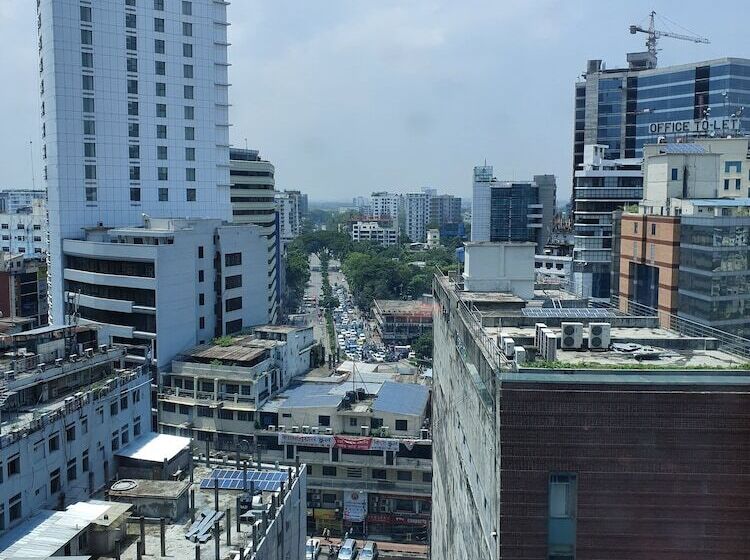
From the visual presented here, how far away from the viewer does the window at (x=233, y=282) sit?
5616 cm

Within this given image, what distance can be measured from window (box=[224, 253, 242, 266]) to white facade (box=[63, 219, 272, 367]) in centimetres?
8

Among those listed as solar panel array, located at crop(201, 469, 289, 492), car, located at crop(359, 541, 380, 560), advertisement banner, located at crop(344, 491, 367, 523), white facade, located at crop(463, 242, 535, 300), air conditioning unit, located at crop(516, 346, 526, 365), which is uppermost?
white facade, located at crop(463, 242, 535, 300)

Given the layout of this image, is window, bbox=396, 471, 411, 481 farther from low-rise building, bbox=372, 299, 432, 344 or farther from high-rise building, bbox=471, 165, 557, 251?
high-rise building, bbox=471, 165, 557, 251

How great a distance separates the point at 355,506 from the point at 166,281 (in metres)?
19.1

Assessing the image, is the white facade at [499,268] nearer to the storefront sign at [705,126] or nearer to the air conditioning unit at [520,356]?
the air conditioning unit at [520,356]

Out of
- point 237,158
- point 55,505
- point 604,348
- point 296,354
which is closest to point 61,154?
point 296,354

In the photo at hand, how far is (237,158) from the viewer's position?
87812 mm

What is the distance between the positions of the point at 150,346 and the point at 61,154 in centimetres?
1809

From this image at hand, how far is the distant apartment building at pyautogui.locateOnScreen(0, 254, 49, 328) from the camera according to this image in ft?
241

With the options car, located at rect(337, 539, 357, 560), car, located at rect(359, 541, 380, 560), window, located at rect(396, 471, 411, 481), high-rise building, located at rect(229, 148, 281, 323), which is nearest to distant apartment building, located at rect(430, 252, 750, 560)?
car, located at rect(359, 541, 380, 560)

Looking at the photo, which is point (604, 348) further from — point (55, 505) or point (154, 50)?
point (154, 50)

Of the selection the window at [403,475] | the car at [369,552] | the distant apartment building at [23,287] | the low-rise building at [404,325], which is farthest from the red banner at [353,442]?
the low-rise building at [404,325]

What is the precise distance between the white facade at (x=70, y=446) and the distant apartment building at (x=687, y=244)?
26.3 m

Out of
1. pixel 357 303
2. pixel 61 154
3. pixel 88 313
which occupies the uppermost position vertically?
pixel 61 154
